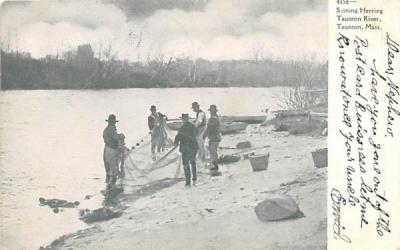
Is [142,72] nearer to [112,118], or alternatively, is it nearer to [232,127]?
[112,118]

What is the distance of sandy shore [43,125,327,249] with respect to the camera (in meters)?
1.64

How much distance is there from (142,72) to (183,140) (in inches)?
8.9

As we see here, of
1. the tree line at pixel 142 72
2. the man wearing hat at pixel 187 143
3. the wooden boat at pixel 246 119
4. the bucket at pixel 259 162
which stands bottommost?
the bucket at pixel 259 162

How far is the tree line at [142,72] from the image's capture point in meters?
1.66

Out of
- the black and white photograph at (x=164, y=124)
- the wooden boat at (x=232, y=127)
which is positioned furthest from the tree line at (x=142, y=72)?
the wooden boat at (x=232, y=127)

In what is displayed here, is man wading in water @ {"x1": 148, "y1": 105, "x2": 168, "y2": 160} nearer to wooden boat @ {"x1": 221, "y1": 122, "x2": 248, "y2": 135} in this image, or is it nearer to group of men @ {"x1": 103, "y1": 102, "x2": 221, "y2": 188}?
group of men @ {"x1": 103, "y1": 102, "x2": 221, "y2": 188}

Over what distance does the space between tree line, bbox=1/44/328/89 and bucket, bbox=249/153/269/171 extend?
0.67ft

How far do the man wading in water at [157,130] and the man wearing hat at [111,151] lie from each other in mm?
101

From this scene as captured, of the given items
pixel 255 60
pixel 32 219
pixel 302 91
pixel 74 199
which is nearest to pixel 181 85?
pixel 255 60

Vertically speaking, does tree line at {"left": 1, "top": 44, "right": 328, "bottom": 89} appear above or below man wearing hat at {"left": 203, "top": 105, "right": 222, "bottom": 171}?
above

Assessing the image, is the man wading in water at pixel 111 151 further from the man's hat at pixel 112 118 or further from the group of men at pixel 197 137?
the group of men at pixel 197 137

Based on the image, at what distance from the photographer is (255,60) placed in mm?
1658

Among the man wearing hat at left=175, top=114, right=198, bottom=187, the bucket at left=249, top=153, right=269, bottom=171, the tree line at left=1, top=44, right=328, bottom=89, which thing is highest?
the tree line at left=1, top=44, right=328, bottom=89

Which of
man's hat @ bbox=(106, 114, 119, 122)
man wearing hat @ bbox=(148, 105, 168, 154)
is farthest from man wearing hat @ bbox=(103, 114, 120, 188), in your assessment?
man wearing hat @ bbox=(148, 105, 168, 154)
